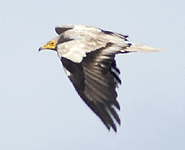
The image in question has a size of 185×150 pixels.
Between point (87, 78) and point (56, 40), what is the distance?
3.68 metres

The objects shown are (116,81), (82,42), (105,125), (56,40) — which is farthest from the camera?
(56,40)

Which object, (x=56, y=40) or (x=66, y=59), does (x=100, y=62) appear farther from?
(x=56, y=40)

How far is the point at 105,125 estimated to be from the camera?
1158 cm

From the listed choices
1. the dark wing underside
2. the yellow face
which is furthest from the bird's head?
the dark wing underside

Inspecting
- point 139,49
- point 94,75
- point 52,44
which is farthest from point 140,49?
point 52,44

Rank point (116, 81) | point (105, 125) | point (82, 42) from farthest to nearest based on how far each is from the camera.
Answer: point (116, 81)
point (82, 42)
point (105, 125)

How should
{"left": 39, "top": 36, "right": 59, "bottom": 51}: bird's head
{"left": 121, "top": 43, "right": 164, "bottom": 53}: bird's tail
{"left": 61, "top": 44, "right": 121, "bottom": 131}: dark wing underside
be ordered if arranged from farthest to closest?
{"left": 39, "top": 36, "right": 59, "bottom": 51}: bird's head, {"left": 121, "top": 43, "right": 164, "bottom": 53}: bird's tail, {"left": 61, "top": 44, "right": 121, "bottom": 131}: dark wing underside

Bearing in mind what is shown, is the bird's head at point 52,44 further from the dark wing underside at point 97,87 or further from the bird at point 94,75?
the dark wing underside at point 97,87

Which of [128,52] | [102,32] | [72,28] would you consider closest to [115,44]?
[128,52]

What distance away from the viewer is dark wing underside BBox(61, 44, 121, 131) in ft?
38.0

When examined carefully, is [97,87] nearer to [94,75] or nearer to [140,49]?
[94,75]

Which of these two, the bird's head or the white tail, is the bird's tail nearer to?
the white tail

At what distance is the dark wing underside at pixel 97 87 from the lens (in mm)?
11594

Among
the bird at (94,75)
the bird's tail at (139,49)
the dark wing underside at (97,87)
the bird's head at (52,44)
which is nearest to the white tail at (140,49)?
the bird's tail at (139,49)
